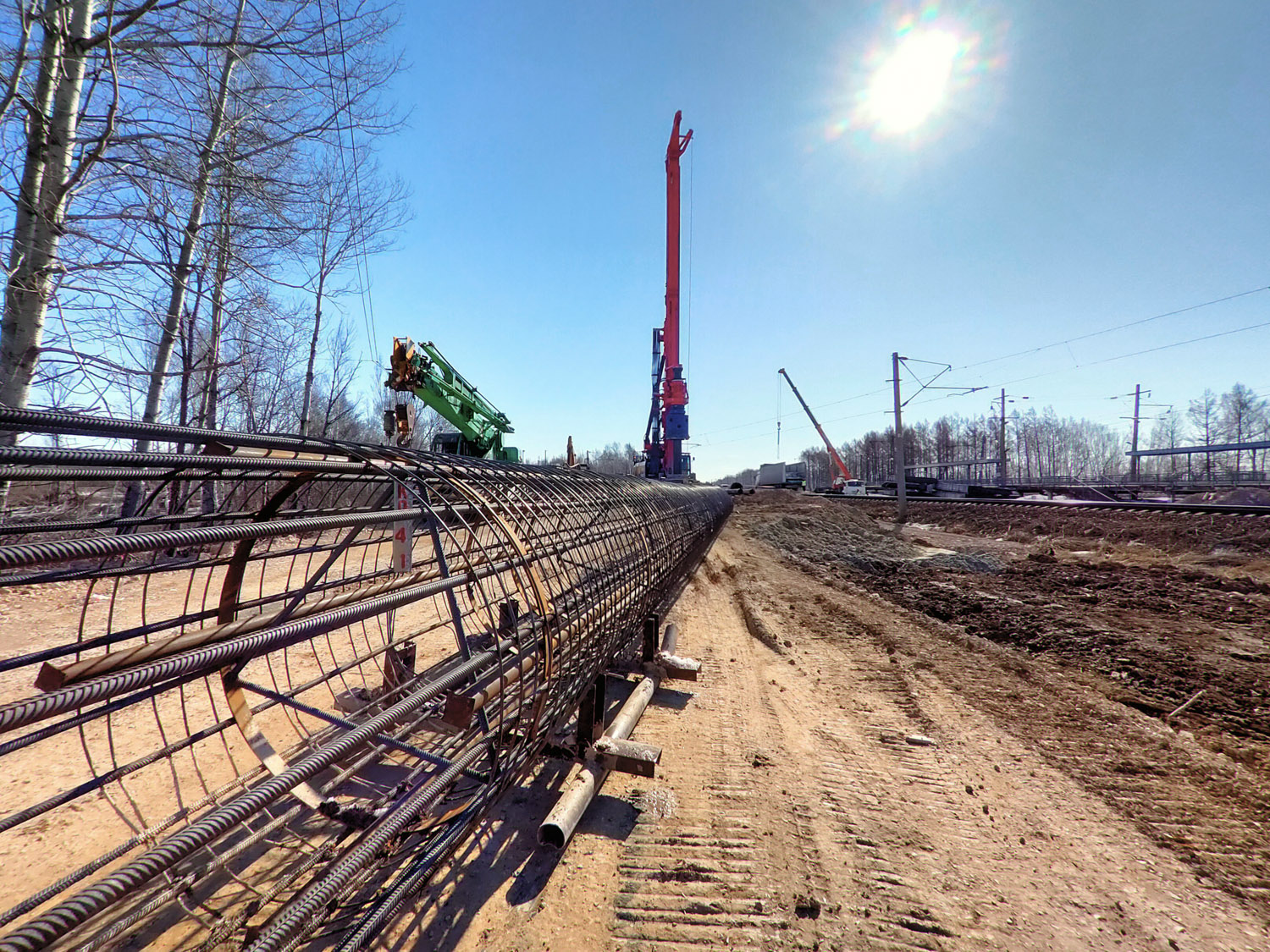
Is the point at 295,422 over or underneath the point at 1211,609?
over

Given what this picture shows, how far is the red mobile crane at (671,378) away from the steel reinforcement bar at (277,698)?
1673cm

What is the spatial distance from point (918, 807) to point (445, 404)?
12361 mm

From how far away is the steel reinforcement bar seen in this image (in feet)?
4.25

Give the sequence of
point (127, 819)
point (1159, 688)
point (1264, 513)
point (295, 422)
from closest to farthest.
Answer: point (127, 819), point (1159, 688), point (1264, 513), point (295, 422)

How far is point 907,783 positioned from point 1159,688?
371 centimetres

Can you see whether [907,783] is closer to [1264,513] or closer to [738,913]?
[738,913]

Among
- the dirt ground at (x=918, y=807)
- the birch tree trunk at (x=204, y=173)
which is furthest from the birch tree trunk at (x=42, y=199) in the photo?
the dirt ground at (x=918, y=807)

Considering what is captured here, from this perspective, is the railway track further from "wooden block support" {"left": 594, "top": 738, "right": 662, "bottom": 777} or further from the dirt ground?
"wooden block support" {"left": 594, "top": 738, "right": 662, "bottom": 777}

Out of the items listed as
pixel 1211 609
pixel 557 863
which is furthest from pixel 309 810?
pixel 1211 609

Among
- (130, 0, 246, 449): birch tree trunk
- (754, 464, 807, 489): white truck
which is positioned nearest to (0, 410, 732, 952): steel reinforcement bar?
(130, 0, 246, 449): birch tree trunk

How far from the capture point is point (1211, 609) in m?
7.39

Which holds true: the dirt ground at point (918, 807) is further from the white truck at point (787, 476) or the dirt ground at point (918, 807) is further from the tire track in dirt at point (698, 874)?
the white truck at point (787, 476)

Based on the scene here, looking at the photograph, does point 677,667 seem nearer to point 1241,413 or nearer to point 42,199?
point 42,199

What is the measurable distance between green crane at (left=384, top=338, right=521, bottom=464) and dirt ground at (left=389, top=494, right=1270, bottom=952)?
7.38m
